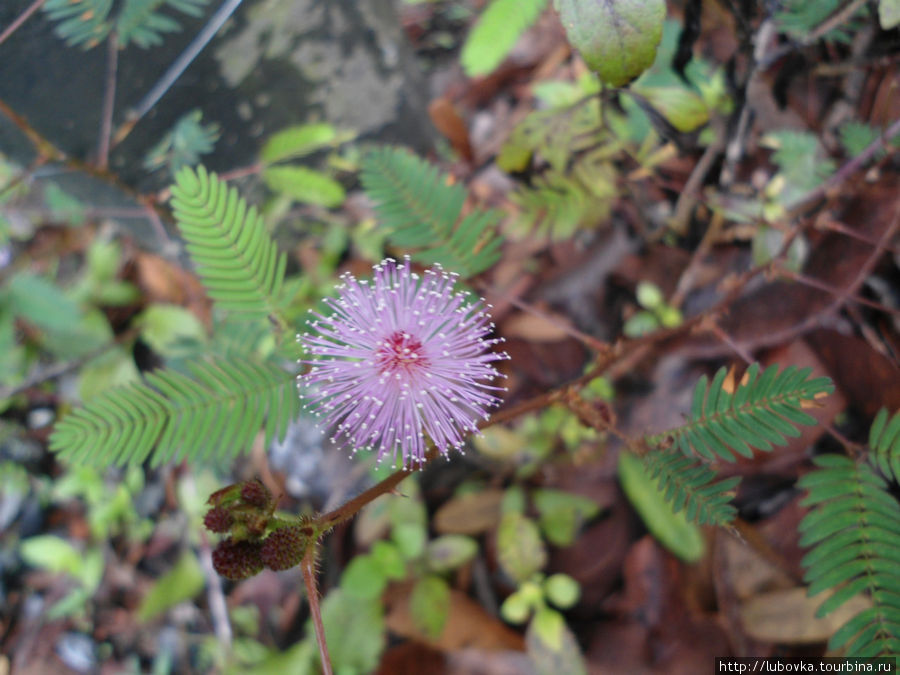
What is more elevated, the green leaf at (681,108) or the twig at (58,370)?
the twig at (58,370)

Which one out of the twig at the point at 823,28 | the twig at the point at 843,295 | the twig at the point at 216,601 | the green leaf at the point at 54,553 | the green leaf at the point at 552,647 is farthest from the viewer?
the green leaf at the point at 54,553

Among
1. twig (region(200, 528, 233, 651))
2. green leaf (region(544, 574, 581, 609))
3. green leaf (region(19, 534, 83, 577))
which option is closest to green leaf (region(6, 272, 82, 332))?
green leaf (region(19, 534, 83, 577))

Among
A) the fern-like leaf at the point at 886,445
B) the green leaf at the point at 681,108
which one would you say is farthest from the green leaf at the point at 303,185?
the fern-like leaf at the point at 886,445

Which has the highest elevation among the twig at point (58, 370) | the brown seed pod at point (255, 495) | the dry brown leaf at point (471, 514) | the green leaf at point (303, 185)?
the twig at point (58, 370)

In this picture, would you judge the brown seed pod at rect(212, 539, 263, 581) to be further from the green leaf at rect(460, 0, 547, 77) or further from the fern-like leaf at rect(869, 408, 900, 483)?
the green leaf at rect(460, 0, 547, 77)

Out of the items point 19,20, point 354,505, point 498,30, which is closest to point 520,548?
point 354,505

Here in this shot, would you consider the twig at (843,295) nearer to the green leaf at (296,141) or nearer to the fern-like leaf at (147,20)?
the green leaf at (296,141)
